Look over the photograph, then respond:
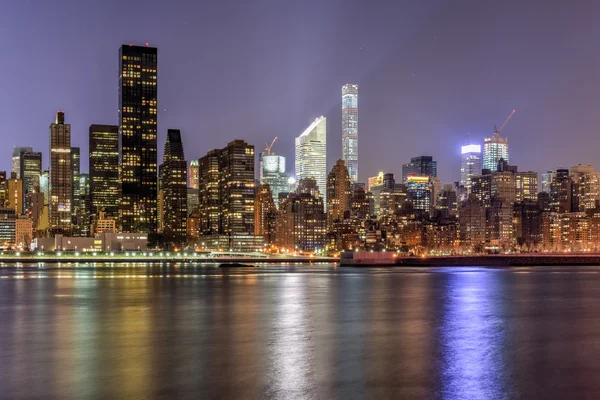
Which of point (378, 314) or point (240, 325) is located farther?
point (378, 314)

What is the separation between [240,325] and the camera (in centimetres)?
3653

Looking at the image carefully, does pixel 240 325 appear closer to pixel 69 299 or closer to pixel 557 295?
pixel 69 299

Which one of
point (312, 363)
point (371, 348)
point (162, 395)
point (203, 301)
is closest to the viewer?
point (162, 395)

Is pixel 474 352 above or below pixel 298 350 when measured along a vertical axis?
below

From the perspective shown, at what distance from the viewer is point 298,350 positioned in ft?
90.5

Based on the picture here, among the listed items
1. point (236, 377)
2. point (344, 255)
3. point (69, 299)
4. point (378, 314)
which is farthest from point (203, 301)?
point (344, 255)

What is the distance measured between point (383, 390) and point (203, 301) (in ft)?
115

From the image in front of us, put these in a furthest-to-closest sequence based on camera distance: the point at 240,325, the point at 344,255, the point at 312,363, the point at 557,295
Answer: the point at 344,255, the point at 557,295, the point at 240,325, the point at 312,363

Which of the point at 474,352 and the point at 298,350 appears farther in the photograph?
the point at 298,350

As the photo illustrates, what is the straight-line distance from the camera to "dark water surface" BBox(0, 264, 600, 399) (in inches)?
805

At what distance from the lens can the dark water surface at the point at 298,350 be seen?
20.4 m

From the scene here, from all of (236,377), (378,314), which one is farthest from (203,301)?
(236,377)

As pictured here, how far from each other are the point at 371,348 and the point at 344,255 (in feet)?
482

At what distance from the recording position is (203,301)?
53500mm
